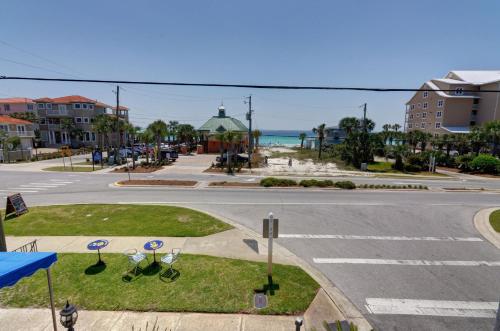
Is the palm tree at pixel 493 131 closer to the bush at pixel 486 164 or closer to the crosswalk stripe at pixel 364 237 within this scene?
the bush at pixel 486 164

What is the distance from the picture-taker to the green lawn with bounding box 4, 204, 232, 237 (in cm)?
1154

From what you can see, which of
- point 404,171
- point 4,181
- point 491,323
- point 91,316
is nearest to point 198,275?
point 91,316

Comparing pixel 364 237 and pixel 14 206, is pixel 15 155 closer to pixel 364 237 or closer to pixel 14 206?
pixel 14 206

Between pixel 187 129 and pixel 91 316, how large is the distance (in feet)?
189

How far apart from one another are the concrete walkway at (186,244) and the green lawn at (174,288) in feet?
2.86

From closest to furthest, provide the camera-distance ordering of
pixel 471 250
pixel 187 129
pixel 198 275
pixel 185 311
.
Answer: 1. pixel 185 311
2. pixel 198 275
3. pixel 471 250
4. pixel 187 129

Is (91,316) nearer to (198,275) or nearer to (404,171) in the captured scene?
(198,275)

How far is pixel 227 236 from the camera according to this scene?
1133 cm

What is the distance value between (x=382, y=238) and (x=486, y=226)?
22.1 feet

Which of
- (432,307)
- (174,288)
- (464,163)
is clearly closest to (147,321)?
(174,288)

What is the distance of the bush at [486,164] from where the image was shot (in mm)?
33781

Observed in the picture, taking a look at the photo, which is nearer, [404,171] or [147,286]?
[147,286]

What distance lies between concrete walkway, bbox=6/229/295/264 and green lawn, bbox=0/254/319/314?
2.86 feet

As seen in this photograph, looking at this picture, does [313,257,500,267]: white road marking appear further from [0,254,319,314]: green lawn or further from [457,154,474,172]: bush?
[457,154,474,172]: bush
